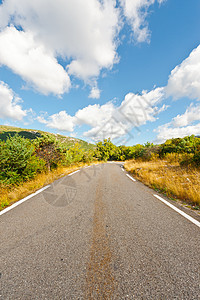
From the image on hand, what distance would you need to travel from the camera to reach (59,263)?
157 centimetres

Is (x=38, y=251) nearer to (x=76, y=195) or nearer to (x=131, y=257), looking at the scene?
(x=131, y=257)

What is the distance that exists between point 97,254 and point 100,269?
244 mm

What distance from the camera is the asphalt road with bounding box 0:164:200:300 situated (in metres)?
1.25

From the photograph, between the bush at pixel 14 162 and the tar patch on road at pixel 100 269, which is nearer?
the tar patch on road at pixel 100 269

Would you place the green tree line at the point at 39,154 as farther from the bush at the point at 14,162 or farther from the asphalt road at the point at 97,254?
the asphalt road at the point at 97,254

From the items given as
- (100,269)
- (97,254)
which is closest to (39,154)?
(97,254)

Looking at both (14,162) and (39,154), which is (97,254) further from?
(39,154)

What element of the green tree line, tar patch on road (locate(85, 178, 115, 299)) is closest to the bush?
the green tree line

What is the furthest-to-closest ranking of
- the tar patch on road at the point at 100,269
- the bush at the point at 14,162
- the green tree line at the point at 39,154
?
the green tree line at the point at 39,154 → the bush at the point at 14,162 → the tar patch on road at the point at 100,269

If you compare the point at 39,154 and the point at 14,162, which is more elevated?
the point at 39,154

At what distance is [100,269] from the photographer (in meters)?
1.47

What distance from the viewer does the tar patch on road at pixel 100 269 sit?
1.22 metres

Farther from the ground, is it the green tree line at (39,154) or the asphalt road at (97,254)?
the green tree line at (39,154)

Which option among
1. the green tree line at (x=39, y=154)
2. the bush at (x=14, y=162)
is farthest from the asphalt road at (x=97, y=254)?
the green tree line at (x=39, y=154)
